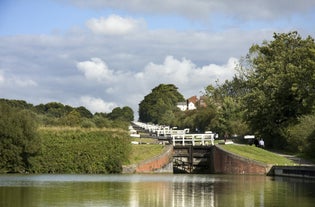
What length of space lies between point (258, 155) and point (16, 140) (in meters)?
21.9

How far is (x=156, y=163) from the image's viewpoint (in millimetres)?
60375

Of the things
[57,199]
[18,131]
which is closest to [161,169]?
[18,131]

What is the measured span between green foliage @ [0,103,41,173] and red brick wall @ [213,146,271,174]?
16696 mm

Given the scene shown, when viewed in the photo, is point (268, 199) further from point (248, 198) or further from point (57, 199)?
point (57, 199)

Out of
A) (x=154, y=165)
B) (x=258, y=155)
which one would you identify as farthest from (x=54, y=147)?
(x=258, y=155)

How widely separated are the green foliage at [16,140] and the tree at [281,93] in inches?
1019

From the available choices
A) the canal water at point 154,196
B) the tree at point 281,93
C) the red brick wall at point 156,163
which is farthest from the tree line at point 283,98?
the canal water at point 154,196

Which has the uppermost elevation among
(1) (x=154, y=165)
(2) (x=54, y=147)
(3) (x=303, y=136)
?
(3) (x=303, y=136)

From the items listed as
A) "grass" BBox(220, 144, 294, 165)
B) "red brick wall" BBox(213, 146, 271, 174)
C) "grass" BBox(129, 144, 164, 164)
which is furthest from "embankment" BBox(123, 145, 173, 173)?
"grass" BBox(220, 144, 294, 165)

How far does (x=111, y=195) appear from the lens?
32.5 m

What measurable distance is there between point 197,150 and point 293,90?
1196 cm

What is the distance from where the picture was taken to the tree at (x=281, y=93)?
67812mm

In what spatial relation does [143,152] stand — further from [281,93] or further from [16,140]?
[281,93]

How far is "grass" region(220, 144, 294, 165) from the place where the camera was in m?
58.1
